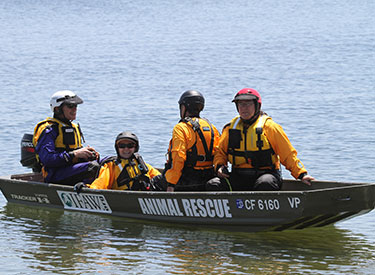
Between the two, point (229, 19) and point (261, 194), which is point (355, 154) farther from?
point (229, 19)

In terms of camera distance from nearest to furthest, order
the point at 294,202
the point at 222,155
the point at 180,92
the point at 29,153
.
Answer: the point at 294,202 < the point at 222,155 < the point at 29,153 < the point at 180,92

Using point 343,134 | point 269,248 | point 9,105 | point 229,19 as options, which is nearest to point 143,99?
point 9,105

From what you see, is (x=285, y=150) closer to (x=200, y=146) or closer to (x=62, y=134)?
(x=200, y=146)

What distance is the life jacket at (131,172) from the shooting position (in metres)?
10.8

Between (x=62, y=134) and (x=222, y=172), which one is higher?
(x=62, y=134)

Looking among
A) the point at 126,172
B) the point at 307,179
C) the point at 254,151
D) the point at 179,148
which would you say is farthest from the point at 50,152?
the point at 307,179

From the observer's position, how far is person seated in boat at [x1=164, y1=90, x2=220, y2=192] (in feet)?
32.7

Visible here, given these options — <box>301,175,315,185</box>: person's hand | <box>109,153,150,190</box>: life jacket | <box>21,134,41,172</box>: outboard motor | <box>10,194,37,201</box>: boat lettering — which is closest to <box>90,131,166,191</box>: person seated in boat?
<box>109,153,150,190</box>: life jacket

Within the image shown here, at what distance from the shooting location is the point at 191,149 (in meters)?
10.1

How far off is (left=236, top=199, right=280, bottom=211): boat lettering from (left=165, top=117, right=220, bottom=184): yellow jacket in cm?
90

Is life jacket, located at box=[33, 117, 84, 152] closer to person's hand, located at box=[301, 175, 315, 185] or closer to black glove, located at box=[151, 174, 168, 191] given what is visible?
black glove, located at box=[151, 174, 168, 191]

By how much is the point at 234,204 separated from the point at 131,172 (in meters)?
1.81

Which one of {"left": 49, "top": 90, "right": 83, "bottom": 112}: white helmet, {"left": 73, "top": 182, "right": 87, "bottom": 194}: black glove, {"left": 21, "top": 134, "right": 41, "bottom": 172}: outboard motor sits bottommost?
{"left": 73, "top": 182, "right": 87, "bottom": 194}: black glove

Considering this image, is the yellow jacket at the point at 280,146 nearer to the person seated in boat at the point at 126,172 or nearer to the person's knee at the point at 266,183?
the person's knee at the point at 266,183
